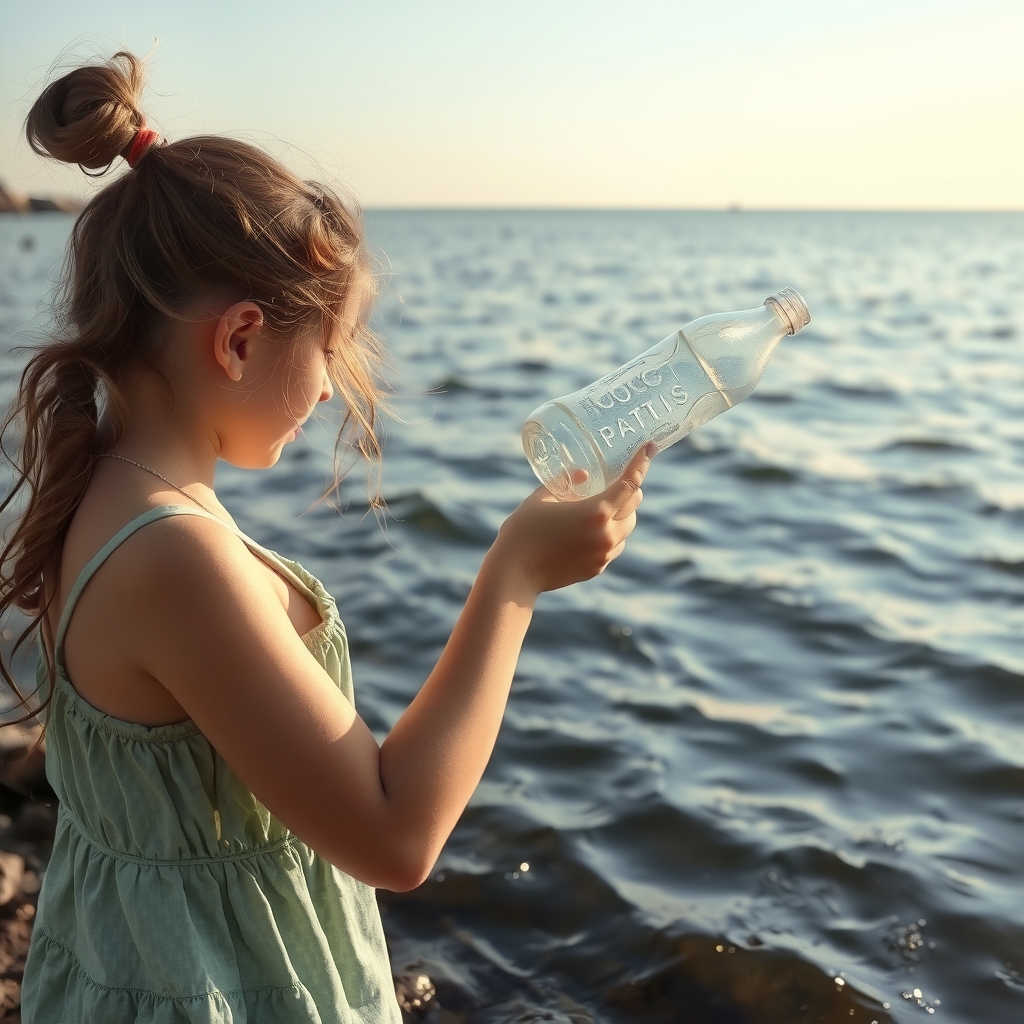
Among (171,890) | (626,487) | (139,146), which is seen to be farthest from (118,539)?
(626,487)

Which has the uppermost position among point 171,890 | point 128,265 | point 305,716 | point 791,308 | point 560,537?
point 128,265

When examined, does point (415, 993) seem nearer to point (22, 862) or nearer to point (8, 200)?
point (22, 862)

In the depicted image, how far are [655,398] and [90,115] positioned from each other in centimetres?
111

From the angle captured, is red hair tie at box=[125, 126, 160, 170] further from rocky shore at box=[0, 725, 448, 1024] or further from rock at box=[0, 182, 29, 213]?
rock at box=[0, 182, 29, 213]

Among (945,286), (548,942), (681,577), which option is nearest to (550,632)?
(681,577)

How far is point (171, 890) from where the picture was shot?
1644mm

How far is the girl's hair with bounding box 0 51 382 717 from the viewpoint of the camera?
170 cm

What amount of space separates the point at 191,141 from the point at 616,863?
8.89ft

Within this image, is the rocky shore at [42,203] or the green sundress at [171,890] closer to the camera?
the green sundress at [171,890]

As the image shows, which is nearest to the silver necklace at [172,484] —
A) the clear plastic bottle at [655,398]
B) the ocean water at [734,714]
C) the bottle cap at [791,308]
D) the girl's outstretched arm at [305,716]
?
the girl's outstretched arm at [305,716]

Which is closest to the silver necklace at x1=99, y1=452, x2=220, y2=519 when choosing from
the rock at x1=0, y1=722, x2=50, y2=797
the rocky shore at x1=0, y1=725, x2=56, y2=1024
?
the rocky shore at x1=0, y1=725, x2=56, y2=1024

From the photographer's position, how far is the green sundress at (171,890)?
1.62 metres

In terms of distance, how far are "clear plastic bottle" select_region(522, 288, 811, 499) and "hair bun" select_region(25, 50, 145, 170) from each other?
0.87 m

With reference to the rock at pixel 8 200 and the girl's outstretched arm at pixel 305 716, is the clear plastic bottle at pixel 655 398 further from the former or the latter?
the rock at pixel 8 200
